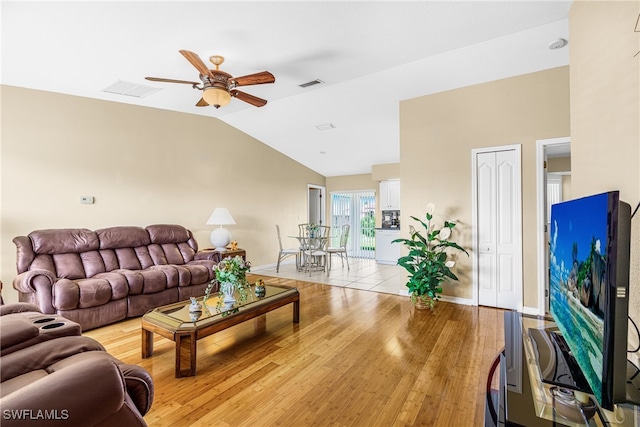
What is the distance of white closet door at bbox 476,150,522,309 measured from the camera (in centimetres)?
366

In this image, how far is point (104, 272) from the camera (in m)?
3.68

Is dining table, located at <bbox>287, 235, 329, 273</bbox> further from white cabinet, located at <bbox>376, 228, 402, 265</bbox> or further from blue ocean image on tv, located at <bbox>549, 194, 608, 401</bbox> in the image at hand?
blue ocean image on tv, located at <bbox>549, 194, 608, 401</bbox>

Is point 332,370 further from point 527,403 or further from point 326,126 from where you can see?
point 326,126

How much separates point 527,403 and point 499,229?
123 inches

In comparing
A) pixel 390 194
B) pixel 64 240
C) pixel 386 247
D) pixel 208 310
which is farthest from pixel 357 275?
pixel 64 240

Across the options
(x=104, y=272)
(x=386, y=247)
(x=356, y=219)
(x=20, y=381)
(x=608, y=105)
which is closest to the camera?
(x=20, y=381)

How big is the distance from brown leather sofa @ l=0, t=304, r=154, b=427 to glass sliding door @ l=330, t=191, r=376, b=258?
283 inches

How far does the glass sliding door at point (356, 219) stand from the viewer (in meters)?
8.53

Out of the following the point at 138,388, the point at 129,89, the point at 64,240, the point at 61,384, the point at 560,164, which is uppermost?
the point at 129,89

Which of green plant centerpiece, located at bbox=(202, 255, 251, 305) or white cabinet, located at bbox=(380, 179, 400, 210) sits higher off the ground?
white cabinet, located at bbox=(380, 179, 400, 210)

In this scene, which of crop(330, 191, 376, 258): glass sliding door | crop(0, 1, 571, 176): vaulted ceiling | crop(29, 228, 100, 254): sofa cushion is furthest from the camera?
crop(330, 191, 376, 258): glass sliding door

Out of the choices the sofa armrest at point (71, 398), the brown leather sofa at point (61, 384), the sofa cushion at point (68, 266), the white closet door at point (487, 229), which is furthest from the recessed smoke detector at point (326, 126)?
the sofa armrest at point (71, 398)

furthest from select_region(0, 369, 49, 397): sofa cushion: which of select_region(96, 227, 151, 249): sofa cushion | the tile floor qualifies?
Result: the tile floor

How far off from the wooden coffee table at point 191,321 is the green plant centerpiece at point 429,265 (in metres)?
1.74
